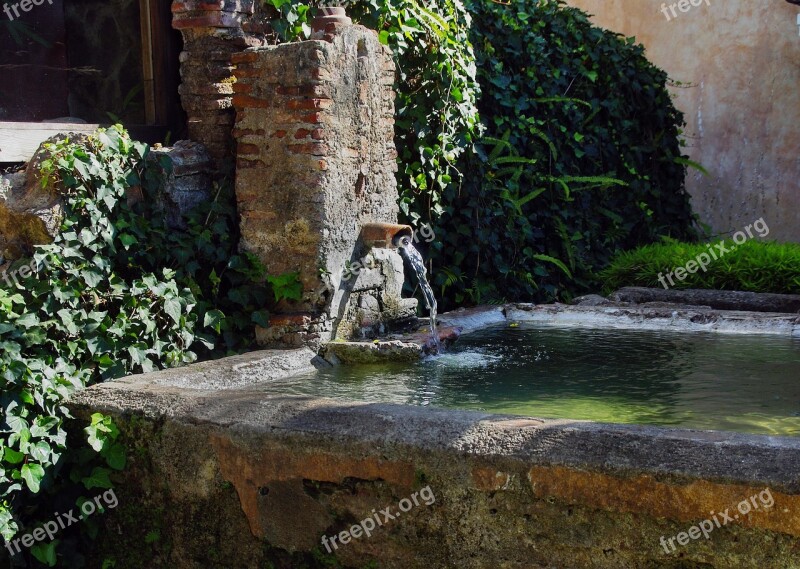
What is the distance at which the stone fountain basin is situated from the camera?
237cm

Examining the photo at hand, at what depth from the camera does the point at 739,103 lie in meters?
9.67

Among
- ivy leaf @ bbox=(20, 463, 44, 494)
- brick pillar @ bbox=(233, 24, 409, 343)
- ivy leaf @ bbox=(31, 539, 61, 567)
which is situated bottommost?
ivy leaf @ bbox=(31, 539, 61, 567)

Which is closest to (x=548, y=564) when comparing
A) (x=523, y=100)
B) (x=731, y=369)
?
(x=731, y=369)

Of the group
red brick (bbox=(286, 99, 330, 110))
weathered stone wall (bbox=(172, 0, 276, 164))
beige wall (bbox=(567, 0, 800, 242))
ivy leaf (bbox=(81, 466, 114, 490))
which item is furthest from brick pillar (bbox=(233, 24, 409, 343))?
beige wall (bbox=(567, 0, 800, 242))

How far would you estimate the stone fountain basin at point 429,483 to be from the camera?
7.76ft

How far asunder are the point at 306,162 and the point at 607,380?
168cm

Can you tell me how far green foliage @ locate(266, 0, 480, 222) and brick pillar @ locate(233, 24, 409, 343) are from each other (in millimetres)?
781

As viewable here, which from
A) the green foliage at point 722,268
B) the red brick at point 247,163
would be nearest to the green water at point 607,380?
the red brick at point 247,163

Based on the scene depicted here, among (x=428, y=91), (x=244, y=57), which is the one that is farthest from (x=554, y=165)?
(x=244, y=57)

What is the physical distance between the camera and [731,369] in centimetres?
Answer: 411

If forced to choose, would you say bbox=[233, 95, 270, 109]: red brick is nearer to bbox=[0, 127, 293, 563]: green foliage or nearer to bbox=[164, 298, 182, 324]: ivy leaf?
bbox=[0, 127, 293, 563]: green foliage

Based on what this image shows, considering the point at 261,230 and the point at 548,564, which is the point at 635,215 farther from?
the point at 548,564

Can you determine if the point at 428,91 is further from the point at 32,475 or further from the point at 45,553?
the point at 45,553

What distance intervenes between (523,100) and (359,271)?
3118 millimetres
